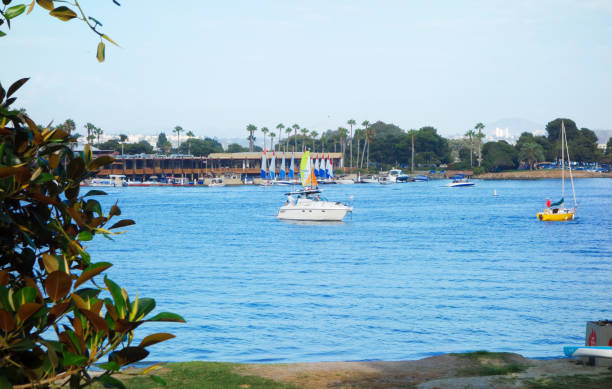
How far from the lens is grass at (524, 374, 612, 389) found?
451 inches

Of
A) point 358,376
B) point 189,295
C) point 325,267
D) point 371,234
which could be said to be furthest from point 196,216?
point 358,376

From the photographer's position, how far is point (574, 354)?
44.4ft

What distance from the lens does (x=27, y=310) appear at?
2703 millimetres

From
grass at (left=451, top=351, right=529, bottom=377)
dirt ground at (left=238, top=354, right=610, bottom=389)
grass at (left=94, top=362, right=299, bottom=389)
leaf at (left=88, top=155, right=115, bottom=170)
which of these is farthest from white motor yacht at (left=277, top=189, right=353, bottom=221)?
leaf at (left=88, top=155, right=115, bottom=170)

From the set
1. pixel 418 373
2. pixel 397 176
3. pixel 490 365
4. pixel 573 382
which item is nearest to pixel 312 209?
pixel 490 365

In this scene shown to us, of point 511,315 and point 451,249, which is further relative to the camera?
point 451,249

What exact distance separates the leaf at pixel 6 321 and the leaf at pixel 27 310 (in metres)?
0.03

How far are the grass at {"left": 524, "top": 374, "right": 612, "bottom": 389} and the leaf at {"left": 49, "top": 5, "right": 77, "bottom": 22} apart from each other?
34.7 feet

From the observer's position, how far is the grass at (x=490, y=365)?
13.4 meters

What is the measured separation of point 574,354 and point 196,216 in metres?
81.8

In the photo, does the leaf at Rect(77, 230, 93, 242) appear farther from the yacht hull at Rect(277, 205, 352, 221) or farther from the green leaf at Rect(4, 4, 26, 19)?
the yacht hull at Rect(277, 205, 352, 221)

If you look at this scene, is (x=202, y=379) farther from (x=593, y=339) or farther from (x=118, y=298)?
(x=118, y=298)

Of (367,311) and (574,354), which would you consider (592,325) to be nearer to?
(574,354)

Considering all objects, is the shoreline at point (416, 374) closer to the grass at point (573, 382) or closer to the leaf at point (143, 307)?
the grass at point (573, 382)
